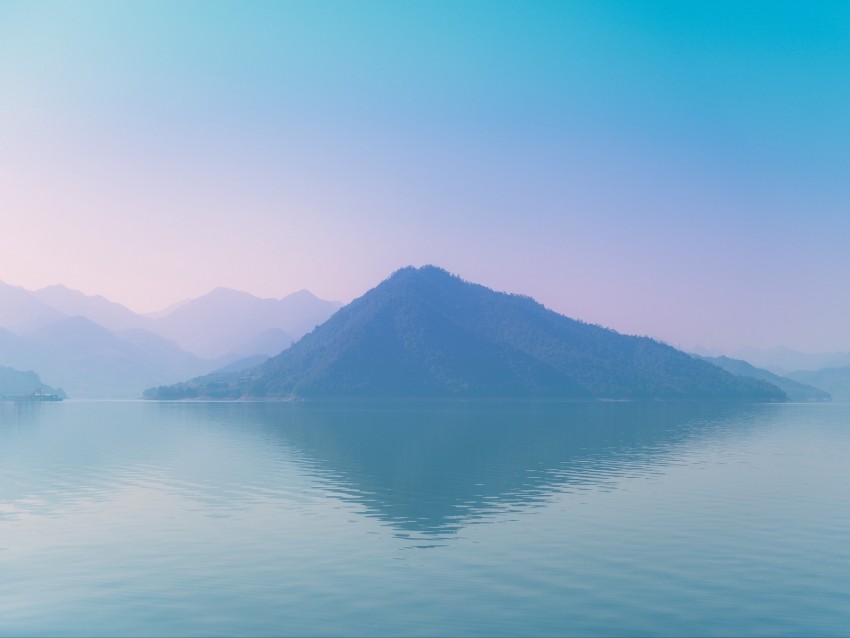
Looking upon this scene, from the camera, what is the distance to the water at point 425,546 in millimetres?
31250

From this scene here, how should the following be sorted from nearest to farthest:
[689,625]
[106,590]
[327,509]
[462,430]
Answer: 1. [689,625]
2. [106,590]
3. [327,509]
4. [462,430]

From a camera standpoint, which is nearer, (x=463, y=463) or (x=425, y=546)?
(x=425, y=546)

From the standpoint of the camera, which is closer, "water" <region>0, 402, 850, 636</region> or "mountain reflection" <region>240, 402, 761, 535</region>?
"water" <region>0, 402, 850, 636</region>

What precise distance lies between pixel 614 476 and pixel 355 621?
50.3m

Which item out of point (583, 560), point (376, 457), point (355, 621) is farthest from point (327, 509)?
point (376, 457)

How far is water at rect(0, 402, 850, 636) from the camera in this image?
3125cm

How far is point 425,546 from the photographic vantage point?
44250 millimetres

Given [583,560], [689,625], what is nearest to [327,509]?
[583,560]

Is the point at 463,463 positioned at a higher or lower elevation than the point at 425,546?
lower

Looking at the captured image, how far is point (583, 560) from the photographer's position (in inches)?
1593

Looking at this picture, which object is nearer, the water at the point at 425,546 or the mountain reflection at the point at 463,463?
the water at the point at 425,546

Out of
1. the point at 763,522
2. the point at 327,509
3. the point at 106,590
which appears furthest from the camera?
the point at 327,509

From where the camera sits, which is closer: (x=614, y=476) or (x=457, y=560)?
(x=457, y=560)

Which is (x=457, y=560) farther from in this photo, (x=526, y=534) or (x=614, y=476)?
(x=614, y=476)
